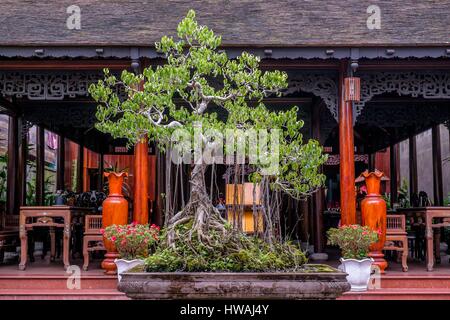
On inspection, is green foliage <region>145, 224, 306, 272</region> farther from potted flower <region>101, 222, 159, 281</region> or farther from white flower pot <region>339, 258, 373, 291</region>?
white flower pot <region>339, 258, 373, 291</region>

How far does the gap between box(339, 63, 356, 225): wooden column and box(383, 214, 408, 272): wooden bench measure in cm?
54

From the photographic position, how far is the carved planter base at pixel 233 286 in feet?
13.3

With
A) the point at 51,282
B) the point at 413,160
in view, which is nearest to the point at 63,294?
the point at 51,282

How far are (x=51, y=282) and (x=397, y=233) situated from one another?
4384 millimetres

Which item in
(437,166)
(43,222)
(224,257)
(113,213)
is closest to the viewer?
(224,257)

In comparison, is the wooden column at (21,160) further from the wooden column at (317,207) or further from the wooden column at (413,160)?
the wooden column at (413,160)

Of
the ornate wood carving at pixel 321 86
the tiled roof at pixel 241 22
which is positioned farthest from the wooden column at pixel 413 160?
the ornate wood carving at pixel 321 86

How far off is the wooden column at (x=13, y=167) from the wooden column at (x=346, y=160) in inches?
228

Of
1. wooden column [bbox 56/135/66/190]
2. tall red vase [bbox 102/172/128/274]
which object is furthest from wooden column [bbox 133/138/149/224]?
wooden column [bbox 56/135/66/190]

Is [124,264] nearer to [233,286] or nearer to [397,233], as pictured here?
[233,286]

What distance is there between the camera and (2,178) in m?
13.9

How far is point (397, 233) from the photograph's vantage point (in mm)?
7984

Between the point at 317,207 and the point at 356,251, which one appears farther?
the point at 317,207

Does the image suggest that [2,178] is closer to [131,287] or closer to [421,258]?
[421,258]
